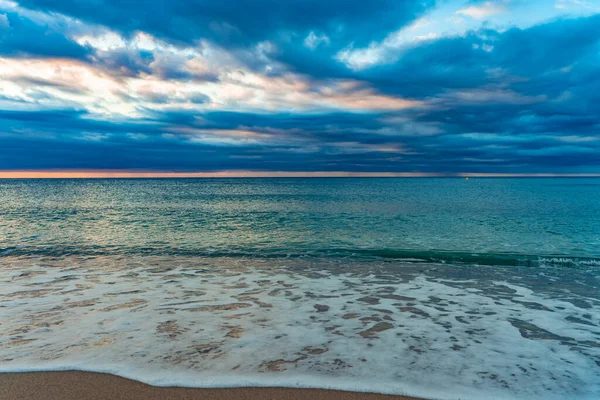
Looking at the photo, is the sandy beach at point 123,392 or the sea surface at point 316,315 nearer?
the sandy beach at point 123,392

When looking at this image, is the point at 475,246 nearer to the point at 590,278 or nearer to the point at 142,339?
the point at 590,278

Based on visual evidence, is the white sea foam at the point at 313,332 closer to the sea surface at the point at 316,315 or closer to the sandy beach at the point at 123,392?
the sea surface at the point at 316,315

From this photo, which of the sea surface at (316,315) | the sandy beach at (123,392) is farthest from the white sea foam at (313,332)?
Answer: the sandy beach at (123,392)

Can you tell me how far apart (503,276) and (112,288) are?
44.6 feet

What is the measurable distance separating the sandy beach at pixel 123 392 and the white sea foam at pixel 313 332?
0.18m

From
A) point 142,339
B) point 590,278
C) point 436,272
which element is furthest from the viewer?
point 436,272

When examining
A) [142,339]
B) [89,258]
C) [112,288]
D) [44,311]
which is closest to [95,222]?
[89,258]

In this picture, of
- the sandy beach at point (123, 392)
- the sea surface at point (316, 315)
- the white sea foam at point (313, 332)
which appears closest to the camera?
the sandy beach at point (123, 392)

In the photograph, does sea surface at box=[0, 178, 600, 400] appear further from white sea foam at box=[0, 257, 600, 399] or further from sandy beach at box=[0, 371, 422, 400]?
sandy beach at box=[0, 371, 422, 400]

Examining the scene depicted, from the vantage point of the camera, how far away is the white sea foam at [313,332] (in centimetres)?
571

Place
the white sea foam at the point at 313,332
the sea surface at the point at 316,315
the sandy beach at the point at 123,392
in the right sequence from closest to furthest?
1. the sandy beach at the point at 123,392
2. the white sea foam at the point at 313,332
3. the sea surface at the point at 316,315

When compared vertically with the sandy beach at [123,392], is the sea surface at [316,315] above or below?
below

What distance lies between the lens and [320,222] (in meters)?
31.8

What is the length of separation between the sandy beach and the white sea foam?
18cm
